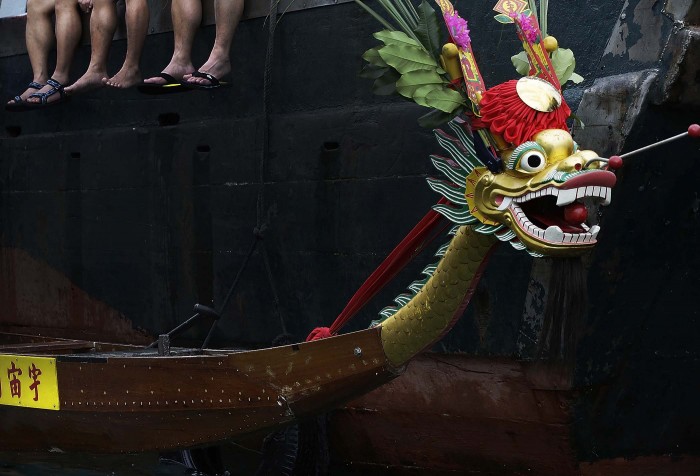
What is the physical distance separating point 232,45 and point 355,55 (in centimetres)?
99

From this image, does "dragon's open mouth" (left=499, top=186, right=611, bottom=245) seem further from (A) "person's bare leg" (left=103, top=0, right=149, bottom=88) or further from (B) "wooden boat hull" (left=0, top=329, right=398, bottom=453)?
(A) "person's bare leg" (left=103, top=0, right=149, bottom=88)

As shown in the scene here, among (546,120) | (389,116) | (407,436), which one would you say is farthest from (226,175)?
(546,120)

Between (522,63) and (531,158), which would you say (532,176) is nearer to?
(531,158)

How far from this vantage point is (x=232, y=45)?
7.30 meters

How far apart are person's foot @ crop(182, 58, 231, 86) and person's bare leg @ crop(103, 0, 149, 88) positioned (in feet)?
2.25

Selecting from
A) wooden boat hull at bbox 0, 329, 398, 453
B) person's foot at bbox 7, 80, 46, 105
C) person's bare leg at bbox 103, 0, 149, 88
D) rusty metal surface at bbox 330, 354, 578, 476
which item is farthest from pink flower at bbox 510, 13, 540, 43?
person's foot at bbox 7, 80, 46, 105

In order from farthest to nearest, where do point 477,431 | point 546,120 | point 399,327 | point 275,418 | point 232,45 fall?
1. point 232,45
2. point 477,431
3. point 275,418
4. point 399,327
5. point 546,120

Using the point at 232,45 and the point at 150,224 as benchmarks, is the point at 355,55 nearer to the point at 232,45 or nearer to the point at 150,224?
the point at 232,45

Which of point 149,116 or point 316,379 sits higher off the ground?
point 149,116

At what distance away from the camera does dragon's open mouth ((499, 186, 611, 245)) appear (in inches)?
177

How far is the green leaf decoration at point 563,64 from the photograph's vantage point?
505 cm

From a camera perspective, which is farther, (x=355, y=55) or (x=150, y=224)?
(x=150, y=224)

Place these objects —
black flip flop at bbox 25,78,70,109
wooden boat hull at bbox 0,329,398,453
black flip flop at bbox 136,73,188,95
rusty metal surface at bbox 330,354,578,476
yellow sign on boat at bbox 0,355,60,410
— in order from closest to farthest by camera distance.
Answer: wooden boat hull at bbox 0,329,398,453, rusty metal surface at bbox 330,354,578,476, yellow sign on boat at bbox 0,355,60,410, black flip flop at bbox 136,73,188,95, black flip flop at bbox 25,78,70,109

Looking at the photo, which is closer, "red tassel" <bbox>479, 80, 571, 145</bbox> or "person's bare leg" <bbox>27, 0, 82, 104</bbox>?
"red tassel" <bbox>479, 80, 571, 145</bbox>
